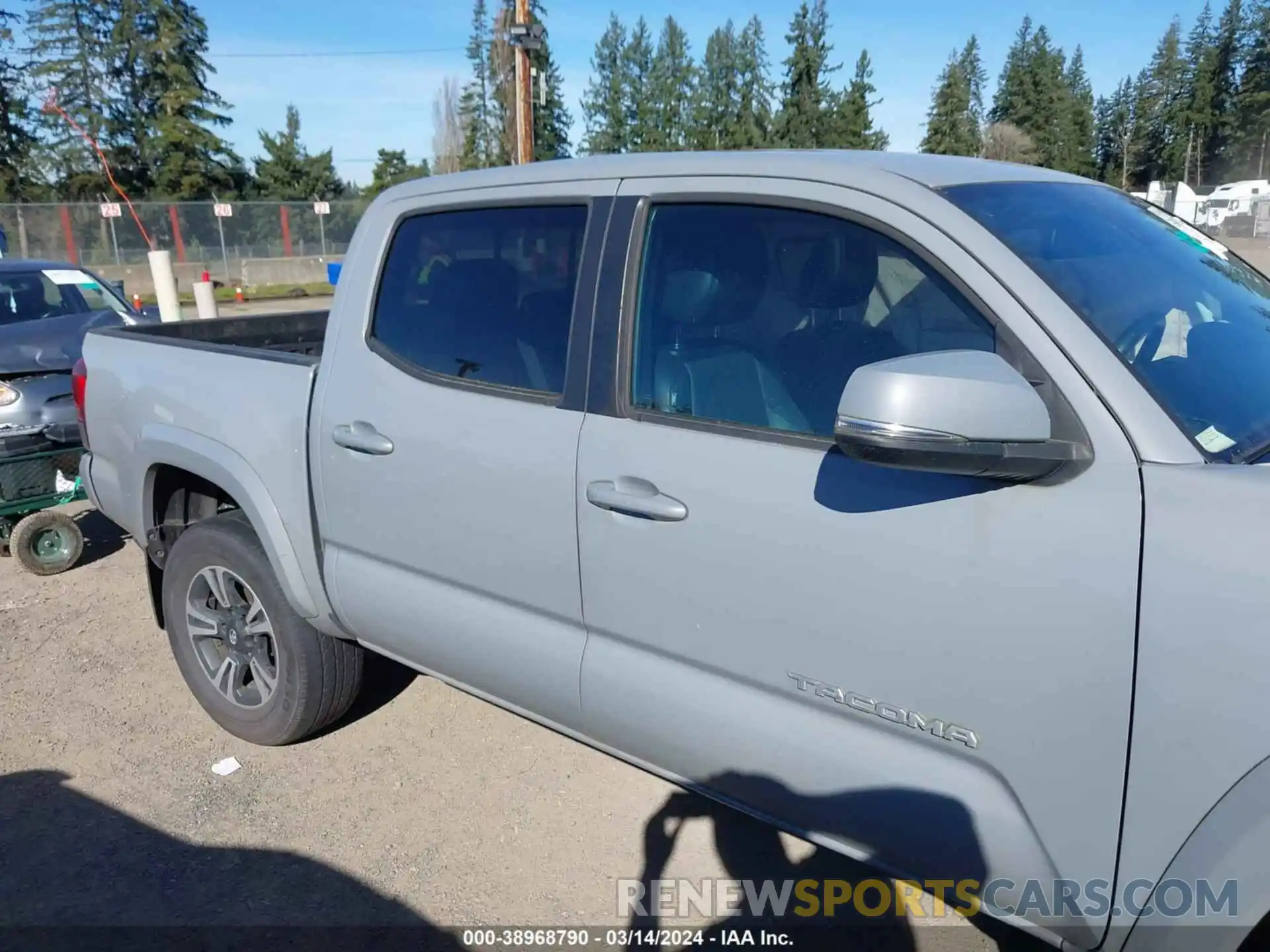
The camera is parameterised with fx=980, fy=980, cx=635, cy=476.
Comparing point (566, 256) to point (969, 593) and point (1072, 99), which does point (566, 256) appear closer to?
point (969, 593)

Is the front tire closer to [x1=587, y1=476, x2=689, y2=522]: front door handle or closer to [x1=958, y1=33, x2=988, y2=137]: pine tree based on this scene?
[x1=587, y1=476, x2=689, y2=522]: front door handle

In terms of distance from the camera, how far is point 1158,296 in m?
2.17

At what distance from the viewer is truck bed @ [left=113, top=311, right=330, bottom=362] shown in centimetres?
479

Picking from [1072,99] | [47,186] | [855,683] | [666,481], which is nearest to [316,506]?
[666,481]

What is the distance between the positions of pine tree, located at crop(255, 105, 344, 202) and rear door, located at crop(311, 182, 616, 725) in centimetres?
6062

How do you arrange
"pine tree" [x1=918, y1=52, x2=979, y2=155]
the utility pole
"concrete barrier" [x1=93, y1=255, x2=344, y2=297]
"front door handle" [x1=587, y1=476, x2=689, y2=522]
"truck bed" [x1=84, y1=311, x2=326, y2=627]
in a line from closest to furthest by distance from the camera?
"front door handle" [x1=587, y1=476, x2=689, y2=522]
"truck bed" [x1=84, y1=311, x2=326, y2=627]
the utility pole
"concrete barrier" [x1=93, y1=255, x2=344, y2=297]
"pine tree" [x1=918, y1=52, x2=979, y2=155]

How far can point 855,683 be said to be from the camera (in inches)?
80.4

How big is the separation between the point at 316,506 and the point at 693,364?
147 cm

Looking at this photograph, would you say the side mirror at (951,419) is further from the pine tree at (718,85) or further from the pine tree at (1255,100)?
the pine tree at (1255,100)

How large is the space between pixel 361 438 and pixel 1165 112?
104 metres

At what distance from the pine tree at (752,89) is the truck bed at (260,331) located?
67.8m

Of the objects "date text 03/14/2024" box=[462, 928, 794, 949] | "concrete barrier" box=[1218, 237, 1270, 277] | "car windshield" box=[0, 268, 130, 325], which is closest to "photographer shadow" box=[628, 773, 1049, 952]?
"date text 03/14/2024" box=[462, 928, 794, 949]

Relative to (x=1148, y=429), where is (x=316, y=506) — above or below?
below

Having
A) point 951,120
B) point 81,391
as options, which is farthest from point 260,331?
point 951,120
